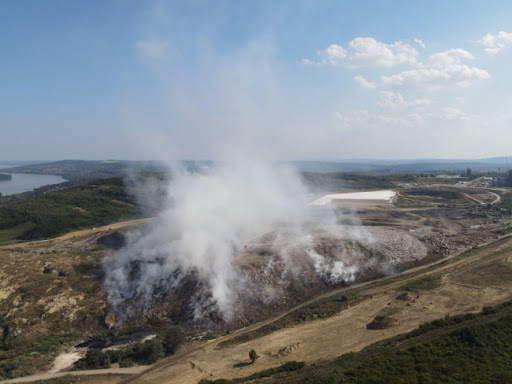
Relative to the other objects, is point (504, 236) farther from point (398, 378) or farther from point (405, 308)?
point (398, 378)

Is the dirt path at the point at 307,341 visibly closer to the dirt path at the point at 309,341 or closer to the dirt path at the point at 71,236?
the dirt path at the point at 309,341

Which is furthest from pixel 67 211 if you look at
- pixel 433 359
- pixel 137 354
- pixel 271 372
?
pixel 433 359

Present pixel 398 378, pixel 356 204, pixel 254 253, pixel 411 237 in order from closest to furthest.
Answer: pixel 398 378 < pixel 254 253 < pixel 411 237 < pixel 356 204

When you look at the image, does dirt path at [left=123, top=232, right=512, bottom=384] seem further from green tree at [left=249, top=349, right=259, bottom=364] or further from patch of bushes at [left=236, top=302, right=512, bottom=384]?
patch of bushes at [left=236, top=302, right=512, bottom=384]

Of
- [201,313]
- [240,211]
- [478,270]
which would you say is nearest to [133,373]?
[201,313]

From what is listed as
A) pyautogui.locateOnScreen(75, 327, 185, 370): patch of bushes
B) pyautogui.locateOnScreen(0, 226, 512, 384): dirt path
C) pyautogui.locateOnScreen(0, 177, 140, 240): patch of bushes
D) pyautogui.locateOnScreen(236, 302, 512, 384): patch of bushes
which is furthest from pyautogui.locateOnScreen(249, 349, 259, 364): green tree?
pyautogui.locateOnScreen(0, 177, 140, 240): patch of bushes

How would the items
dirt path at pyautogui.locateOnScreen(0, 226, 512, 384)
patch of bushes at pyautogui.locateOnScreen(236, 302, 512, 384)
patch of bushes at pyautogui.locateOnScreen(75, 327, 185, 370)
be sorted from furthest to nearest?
patch of bushes at pyautogui.locateOnScreen(75, 327, 185, 370), dirt path at pyautogui.locateOnScreen(0, 226, 512, 384), patch of bushes at pyautogui.locateOnScreen(236, 302, 512, 384)

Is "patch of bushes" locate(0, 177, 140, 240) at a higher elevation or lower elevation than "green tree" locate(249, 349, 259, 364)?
higher

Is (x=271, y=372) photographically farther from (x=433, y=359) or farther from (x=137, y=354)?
(x=137, y=354)
